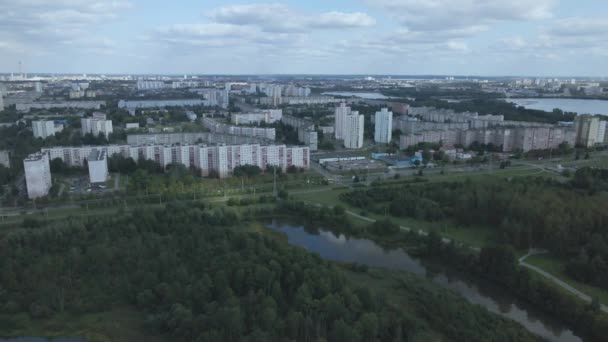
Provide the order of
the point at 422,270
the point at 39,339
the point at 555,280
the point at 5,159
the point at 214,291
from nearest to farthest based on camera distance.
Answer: the point at 39,339 < the point at 214,291 < the point at 555,280 < the point at 422,270 < the point at 5,159

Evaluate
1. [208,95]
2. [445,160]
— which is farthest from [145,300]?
[208,95]

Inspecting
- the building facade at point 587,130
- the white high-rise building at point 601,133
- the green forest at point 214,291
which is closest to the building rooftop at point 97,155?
the green forest at point 214,291

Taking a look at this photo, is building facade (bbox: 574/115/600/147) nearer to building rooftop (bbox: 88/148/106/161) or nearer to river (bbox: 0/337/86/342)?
building rooftop (bbox: 88/148/106/161)

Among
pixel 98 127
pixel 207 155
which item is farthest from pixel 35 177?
pixel 98 127

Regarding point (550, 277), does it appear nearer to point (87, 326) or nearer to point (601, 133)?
point (87, 326)

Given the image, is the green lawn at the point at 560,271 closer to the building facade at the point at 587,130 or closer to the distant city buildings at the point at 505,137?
the distant city buildings at the point at 505,137
